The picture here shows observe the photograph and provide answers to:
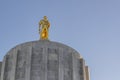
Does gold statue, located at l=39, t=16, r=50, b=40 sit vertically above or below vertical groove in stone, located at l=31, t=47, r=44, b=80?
above

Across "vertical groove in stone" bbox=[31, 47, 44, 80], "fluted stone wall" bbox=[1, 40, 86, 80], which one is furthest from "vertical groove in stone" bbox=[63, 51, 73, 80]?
"vertical groove in stone" bbox=[31, 47, 44, 80]

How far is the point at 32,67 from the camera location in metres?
29.0

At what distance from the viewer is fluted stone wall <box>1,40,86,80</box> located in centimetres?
2873

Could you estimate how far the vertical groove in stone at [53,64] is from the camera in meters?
28.7

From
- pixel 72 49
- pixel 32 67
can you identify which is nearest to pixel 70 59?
pixel 72 49

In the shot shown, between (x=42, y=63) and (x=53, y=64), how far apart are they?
1.03 meters

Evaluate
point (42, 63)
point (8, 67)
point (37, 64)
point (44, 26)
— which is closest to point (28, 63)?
point (37, 64)

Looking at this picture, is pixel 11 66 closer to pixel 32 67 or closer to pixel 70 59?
pixel 32 67

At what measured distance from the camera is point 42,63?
2927 centimetres

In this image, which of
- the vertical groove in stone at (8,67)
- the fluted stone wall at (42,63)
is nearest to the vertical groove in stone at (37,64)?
the fluted stone wall at (42,63)

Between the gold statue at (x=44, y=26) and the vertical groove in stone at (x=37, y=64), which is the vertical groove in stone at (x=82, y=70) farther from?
the gold statue at (x=44, y=26)

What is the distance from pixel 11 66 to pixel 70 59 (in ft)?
18.4

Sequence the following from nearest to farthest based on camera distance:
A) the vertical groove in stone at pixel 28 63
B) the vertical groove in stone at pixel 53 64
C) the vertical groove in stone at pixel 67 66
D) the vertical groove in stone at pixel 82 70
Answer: the vertical groove in stone at pixel 28 63, the vertical groove in stone at pixel 53 64, the vertical groove in stone at pixel 67 66, the vertical groove in stone at pixel 82 70

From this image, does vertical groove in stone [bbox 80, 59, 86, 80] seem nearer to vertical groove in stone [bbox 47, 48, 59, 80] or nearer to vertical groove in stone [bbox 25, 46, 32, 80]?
vertical groove in stone [bbox 47, 48, 59, 80]
